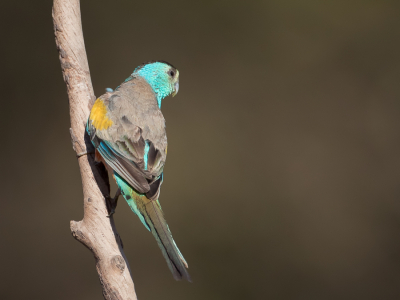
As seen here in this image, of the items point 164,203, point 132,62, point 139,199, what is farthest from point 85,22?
point 139,199

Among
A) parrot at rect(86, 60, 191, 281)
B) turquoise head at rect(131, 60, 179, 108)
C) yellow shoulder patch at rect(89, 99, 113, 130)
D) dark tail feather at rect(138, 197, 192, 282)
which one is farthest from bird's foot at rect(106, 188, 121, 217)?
turquoise head at rect(131, 60, 179, 108)

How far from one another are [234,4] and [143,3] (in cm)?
106

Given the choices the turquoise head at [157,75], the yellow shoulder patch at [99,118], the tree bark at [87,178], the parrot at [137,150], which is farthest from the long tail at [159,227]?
the turquoise head at [157,75]

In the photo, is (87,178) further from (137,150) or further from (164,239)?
(164,239)

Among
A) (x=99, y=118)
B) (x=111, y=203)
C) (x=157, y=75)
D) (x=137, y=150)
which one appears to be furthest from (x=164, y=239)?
(x=157, y=75)

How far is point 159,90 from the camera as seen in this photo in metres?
2.83

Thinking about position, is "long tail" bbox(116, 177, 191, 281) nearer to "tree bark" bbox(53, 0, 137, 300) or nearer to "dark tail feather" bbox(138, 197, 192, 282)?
"dark tail feather" bbox(138, 197, 192, 282)

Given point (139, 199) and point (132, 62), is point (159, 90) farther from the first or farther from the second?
point (132, 62)

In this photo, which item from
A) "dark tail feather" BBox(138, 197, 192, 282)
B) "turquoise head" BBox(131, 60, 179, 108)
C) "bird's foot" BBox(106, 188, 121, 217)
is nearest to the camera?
"dark tail feather" BBox(138, 197, 192, 282)

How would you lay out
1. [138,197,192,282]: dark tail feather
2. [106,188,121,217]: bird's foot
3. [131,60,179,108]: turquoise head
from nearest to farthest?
1. [138,197,192,282]: dark tail feather
2. [106,188,121,217]: bird's foot
3. [131,60,179,108]: turquoise head

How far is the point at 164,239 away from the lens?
6.43 feet

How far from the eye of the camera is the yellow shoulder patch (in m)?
2.22

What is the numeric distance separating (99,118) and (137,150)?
0.80ft

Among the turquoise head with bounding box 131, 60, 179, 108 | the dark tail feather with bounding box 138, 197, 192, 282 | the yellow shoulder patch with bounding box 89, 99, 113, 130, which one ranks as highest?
the turquoise head with bounding box 131, 60, 179, 108
